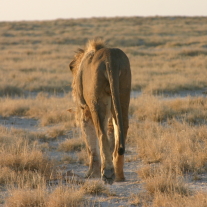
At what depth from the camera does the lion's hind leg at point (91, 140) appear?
578cm

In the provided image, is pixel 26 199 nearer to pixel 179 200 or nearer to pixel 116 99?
pixel 116 99

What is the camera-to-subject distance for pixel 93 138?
5816 mm

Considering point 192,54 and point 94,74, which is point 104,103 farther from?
point 192,54

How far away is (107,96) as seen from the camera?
16.7 ft

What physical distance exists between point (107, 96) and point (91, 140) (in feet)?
3.16

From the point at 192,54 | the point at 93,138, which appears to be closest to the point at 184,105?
the point at 93,138

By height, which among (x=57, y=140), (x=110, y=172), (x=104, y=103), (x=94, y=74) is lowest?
(x=57, y=140)

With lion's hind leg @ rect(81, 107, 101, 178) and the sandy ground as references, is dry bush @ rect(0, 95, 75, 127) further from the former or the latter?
lion's hind leg @ rect(81, 107, 101, 178)

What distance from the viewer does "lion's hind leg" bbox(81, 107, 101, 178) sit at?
5781 mm

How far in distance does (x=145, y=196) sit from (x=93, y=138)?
1.29 m

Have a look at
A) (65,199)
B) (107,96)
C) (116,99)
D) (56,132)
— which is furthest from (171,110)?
(65,199)

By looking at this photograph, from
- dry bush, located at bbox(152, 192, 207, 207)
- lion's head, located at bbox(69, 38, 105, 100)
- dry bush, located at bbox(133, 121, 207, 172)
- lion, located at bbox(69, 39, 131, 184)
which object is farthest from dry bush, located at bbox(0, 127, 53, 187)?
dry bush, located at bbox(152, 192, 207, 207)

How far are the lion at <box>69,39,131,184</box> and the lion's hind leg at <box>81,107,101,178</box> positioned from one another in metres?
0.04

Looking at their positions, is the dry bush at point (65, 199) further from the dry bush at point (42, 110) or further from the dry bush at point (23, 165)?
the dry bush at point (42, 110)
